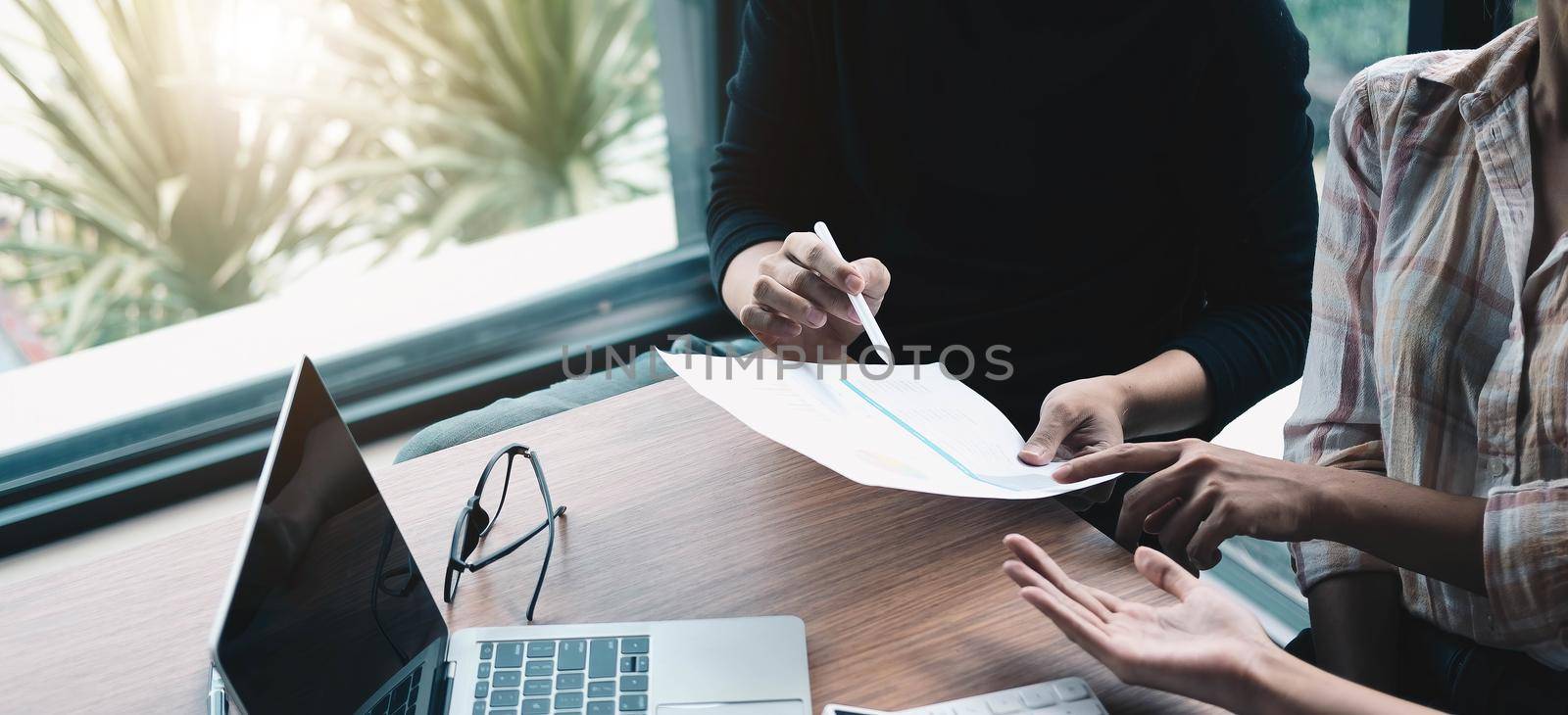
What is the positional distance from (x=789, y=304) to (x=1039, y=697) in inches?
18.6

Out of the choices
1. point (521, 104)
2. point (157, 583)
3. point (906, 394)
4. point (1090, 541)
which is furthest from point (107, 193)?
point (1090, 541)

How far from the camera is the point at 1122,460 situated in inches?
35.2

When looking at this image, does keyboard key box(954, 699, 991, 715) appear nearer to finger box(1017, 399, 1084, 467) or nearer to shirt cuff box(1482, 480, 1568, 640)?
finger box(1017, 399, 1084, 467)

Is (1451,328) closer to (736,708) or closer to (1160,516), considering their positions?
(1160,516)

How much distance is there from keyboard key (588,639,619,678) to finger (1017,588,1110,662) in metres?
0.30

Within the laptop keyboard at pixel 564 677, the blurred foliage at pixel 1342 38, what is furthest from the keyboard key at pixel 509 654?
the blurred foliage at pixel 1342 38

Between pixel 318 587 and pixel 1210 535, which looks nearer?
pixel 318 587

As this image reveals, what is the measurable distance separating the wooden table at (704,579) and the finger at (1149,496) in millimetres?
45

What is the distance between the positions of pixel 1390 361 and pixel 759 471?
1.90 ft

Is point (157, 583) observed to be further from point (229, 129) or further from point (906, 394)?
point (229, 129)

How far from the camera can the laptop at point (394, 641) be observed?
0.65m

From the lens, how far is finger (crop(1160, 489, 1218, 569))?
923 millimetres

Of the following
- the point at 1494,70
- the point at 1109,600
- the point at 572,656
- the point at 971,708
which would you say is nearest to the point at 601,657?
the point at 572,656

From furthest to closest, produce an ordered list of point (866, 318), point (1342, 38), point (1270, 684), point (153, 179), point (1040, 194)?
point (153, 179)
point (1342, 38)
point (1040, 194)
point (866, 318)
point (1270, 684)
